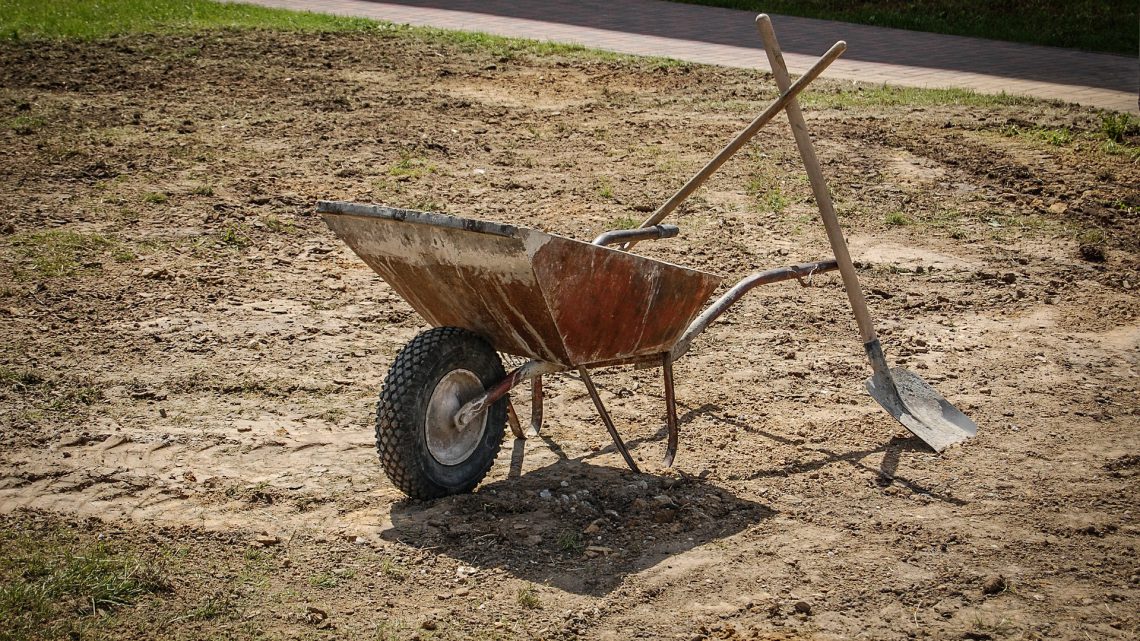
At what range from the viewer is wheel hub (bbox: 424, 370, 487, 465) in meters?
4.08

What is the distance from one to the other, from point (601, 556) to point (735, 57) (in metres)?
Answer: 9.69

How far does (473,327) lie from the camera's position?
429 centimetres

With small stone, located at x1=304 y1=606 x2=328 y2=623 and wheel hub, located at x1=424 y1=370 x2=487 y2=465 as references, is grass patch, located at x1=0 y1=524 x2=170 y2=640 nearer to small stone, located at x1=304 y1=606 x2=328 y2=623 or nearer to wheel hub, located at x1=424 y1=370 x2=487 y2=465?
small stone, located at x1=304 y1=606 x2=328 y2=623

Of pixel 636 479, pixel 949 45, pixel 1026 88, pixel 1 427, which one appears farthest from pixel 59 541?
pixel 949 45

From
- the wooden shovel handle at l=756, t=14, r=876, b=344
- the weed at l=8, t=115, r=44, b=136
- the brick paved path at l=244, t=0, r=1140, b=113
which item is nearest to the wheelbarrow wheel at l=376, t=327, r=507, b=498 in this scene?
the wooden shovel handle at l=756, t=14, r=876, b=344

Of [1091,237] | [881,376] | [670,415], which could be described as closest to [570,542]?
[670,415]

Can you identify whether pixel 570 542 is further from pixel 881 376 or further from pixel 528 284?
pixel 881 376

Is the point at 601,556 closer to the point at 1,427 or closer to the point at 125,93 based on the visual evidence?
the point at 1,427

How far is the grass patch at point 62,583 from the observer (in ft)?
11.0

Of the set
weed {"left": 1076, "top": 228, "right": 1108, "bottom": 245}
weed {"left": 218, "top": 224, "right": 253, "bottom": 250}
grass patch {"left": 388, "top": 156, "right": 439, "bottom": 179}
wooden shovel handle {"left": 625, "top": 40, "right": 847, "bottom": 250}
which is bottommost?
weed {"left": 218, "top": 224, "right": 253, "bottom": 250}

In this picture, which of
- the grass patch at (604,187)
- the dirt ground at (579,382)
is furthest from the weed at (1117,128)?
the grass patch at (604,187)

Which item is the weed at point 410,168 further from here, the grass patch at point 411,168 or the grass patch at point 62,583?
Result: the grass patch at point 62,583

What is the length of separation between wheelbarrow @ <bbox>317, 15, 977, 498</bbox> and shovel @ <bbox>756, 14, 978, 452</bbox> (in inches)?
5.6

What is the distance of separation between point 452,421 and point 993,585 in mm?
1952
